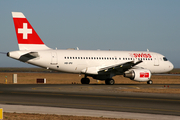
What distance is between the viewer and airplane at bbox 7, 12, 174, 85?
1447 inches

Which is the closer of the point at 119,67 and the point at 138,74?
the point at 138,74

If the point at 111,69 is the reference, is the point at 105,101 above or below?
below

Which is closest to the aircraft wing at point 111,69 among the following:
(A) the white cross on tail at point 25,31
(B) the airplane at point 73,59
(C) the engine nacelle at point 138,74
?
(B) the airplane at point 73,59

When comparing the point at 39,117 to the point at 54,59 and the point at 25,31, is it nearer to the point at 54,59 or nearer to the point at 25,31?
the point at 54,59

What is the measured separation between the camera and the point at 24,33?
37250mm

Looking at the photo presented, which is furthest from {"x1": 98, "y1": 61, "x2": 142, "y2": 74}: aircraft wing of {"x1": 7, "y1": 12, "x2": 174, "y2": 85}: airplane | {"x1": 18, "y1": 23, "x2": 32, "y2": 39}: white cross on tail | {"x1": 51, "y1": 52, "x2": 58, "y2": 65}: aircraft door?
{"x1": 18, "y1": 23, "x2": 32, "y2": 39}: white cross on tail

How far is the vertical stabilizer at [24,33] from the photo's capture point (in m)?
37.1

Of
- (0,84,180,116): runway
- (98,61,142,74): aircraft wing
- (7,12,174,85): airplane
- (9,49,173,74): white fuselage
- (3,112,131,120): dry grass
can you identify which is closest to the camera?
(3,112,131,120): dry grass

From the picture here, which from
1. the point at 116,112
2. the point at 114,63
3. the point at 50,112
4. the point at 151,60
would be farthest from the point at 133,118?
the point at 151,60

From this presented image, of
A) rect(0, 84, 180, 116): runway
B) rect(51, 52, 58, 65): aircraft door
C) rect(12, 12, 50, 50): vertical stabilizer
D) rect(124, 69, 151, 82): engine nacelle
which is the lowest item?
rect(0, 84, 180, 116): runway

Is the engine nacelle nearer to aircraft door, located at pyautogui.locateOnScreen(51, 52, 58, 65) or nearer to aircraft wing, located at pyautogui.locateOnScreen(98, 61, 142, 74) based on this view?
aircraft wing, located at pyautogui.locateOnScreen(98, 61, 142, 74)


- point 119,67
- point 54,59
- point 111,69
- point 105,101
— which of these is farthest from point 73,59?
point 105,101

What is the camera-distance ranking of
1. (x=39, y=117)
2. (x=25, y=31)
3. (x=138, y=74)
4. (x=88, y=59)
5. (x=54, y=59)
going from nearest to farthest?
1. (x=39, y=117)
2. (x=54, y=59)
3. (x=25, y=31)
4. (x=138, y=74)
5. (x=88, y=59)

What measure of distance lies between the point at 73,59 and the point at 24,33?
6.94 meters
